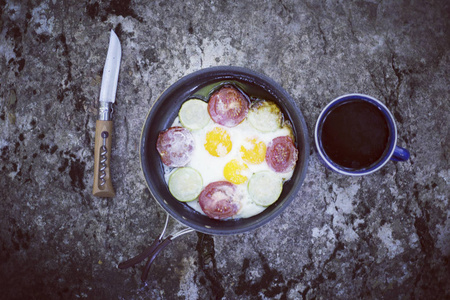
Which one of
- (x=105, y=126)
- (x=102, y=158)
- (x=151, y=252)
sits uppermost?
(x=105, y=126)

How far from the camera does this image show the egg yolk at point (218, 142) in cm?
102

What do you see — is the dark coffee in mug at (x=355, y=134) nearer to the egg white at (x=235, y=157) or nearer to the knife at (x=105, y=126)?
the egg white at (x=235, y=157)

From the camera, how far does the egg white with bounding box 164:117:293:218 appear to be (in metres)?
1.04

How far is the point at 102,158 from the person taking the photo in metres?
1.12

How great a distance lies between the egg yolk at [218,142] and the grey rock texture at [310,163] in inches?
13.9

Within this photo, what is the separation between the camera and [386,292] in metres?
1.25

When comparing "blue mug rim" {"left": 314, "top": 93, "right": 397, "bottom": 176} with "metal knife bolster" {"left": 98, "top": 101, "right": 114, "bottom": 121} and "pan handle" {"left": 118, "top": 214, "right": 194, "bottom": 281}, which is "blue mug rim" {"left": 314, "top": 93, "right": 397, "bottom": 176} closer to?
"pan handle" {"left": 118, "top": 214, "right": 194, "bottom": 281}

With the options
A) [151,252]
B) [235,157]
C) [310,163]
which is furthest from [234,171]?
[151,252]

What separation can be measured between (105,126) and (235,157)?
0.51 metres

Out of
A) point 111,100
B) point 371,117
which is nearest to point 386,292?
point 371,117

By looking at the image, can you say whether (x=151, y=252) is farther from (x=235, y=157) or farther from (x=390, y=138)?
(x=390, y=138)

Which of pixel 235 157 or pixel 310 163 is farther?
pixel 310 163

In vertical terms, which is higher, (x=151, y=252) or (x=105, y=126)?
(x=105, y=126)

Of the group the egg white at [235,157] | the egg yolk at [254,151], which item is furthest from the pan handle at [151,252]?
the egg yolk at [254,151]
